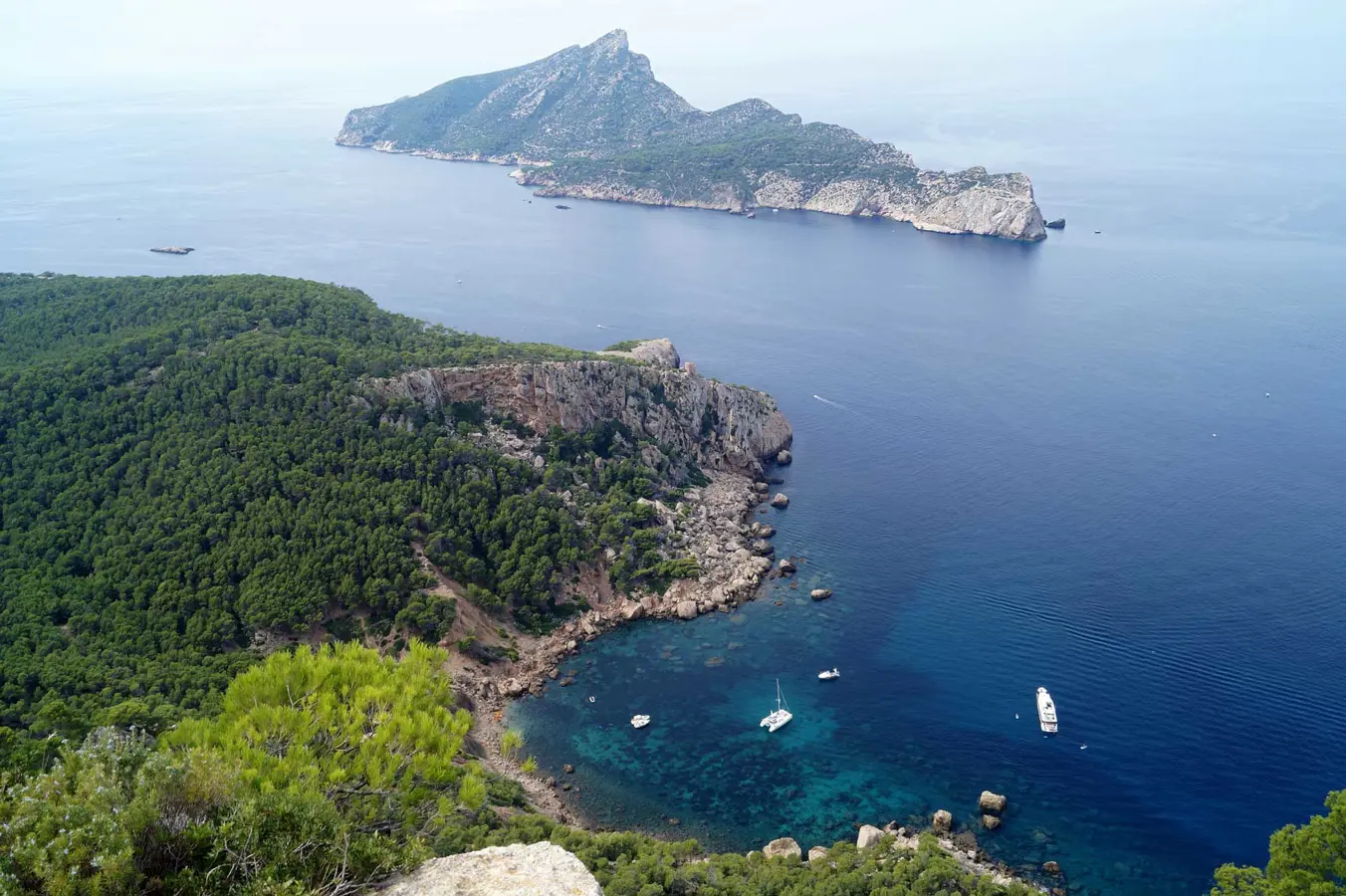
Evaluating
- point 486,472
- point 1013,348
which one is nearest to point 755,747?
point 486,472

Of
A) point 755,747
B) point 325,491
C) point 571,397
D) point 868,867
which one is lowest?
point 755,747

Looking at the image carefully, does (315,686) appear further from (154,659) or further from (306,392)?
(306,392)

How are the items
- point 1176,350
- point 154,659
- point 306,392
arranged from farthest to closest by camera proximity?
point 1176,350
point 306,392
point 154,659

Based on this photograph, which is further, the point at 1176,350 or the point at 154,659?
the point at 1176,350

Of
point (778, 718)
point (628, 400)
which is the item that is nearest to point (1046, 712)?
point (778, 718)

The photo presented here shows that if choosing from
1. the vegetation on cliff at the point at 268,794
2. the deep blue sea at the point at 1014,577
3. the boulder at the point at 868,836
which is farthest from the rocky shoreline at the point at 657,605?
the vegetation on cliff at the point at 268,794

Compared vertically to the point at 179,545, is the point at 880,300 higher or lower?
higher

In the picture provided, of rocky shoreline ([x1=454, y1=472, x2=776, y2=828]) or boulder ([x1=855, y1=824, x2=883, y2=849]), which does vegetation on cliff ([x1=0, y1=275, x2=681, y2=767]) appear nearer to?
rocky shoreline ([x1=454, y1=472, x2=776, y2=828])
